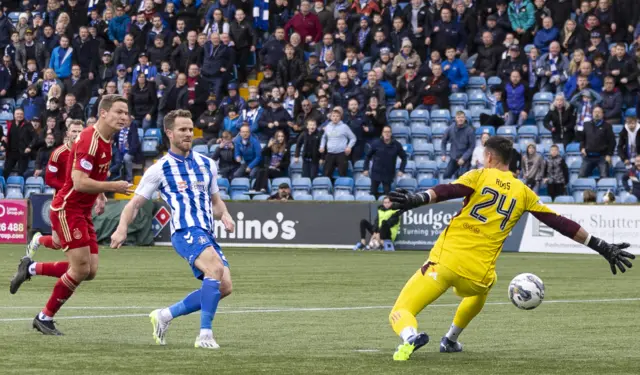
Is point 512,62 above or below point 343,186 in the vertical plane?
above

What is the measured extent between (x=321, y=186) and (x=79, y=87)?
7.84 m

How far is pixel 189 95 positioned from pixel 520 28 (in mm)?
8569

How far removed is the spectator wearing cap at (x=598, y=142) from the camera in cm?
2894

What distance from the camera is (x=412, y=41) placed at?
32.4 m

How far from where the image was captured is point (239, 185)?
32.1 metres

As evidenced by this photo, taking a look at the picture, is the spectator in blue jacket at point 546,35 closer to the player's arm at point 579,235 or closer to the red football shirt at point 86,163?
the red football shirt at point 86,163

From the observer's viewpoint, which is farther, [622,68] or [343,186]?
[343,186]

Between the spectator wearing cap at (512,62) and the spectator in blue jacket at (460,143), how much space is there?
1627 mm

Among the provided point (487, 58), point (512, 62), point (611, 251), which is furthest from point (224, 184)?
point (611, 251)

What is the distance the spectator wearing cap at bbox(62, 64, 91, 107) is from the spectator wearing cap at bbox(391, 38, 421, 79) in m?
8.52

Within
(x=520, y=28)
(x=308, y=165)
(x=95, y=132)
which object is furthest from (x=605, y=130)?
(x=95, y=132)

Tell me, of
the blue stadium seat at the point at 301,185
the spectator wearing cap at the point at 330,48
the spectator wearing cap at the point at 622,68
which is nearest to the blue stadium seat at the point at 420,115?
the spectator wearing cap at the point at 330,48

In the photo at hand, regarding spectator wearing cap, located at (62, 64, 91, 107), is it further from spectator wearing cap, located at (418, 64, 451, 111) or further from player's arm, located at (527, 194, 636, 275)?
player's arm, located at (527, 194, 636, 275)

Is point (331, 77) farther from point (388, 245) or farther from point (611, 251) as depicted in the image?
point (611, 251)
